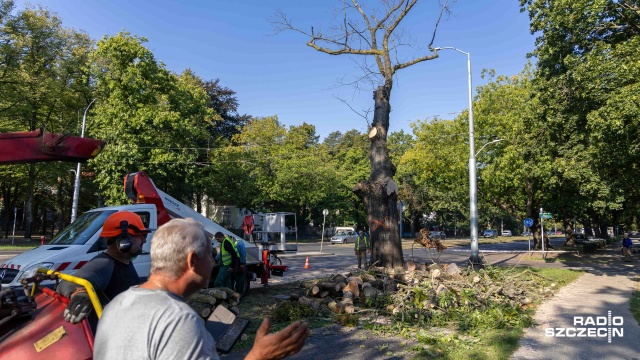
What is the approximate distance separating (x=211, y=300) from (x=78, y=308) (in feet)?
18.8

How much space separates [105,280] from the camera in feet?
10.4

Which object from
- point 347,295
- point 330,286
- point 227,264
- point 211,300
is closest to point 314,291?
→ point 330,286

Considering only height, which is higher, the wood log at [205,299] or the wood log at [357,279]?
the wood log at [357,279]

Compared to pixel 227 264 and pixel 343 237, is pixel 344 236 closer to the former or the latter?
pixel 343 237

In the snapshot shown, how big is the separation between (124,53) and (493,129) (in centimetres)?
2439

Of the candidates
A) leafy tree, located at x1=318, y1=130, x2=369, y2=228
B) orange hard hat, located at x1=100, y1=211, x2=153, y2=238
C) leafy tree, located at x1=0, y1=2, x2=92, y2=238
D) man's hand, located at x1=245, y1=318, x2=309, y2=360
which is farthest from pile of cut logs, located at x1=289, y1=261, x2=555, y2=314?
leafy tree, located at x1=318, y1=130, x2=369, y2=228

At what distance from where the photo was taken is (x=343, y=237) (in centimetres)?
4597

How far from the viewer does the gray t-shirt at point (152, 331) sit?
1670mm

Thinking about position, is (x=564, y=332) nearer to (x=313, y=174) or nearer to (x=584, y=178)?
(x=584, y=178)

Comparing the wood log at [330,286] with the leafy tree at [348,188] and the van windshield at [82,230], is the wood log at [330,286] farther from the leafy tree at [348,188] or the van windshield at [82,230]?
the leafy tree at [348,188]

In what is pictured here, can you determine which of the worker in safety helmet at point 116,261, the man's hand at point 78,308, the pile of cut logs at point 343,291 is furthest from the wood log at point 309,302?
the man's hand at point 78,308

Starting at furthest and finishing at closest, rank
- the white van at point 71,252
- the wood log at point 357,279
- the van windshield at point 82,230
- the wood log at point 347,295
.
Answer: the wood log at point 357,279
the wood log at point 347,295
the van windshield at point 82,230
the white van at point 71,252

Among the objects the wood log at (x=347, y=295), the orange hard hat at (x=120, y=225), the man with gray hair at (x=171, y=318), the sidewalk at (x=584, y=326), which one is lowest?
the sidewalk at (x=584, y=326)

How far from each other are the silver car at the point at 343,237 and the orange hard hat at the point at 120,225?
136ft
